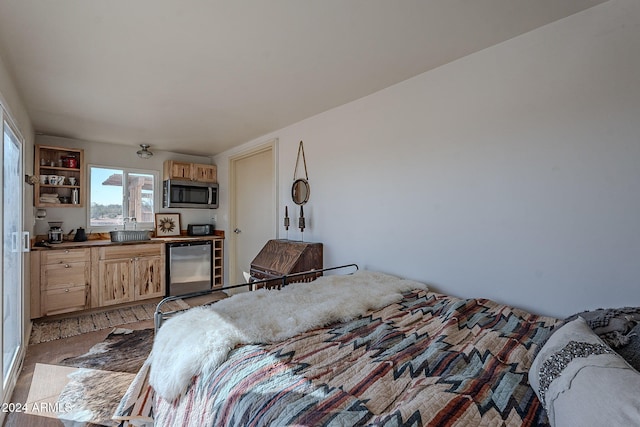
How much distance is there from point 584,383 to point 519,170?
1.28m

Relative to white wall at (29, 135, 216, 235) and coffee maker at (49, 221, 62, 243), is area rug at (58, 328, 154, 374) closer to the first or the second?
coffee maker at (49, 221, 62, 243)

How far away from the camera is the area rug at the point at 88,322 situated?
313 centimetres

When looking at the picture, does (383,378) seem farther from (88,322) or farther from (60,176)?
(60,176)

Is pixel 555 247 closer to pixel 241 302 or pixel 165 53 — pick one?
pixel 241 302

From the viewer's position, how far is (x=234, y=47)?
1.86 meters

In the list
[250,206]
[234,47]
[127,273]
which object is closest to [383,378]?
[234,47]

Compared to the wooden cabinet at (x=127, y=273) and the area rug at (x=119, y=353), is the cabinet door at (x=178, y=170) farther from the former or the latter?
the area rug at (x=119, y=353)

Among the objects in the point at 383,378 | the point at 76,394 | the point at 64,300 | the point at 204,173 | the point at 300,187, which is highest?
the point at 204,173

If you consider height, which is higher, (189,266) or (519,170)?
(519,170)

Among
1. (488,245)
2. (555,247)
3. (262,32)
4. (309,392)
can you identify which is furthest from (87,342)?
(555,247)

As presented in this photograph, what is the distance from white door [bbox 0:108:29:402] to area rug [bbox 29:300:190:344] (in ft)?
1.97

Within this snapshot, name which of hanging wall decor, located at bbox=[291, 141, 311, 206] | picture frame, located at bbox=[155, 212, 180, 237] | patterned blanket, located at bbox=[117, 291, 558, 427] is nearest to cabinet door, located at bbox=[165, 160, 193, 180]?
picture frame, located at bbox=[155, 212, 180, 237]

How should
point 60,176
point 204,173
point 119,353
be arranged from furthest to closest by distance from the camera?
1. point 204,173
2. point 60,176
3. point 119,353

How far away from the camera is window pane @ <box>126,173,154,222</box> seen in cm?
461
